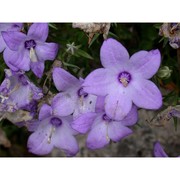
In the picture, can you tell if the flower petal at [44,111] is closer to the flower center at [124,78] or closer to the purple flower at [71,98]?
the purple flower at [71,98]

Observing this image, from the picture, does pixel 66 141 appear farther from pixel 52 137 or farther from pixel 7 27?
pixel 7 27

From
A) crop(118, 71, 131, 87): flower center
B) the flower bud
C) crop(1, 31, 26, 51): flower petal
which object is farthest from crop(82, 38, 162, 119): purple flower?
crop(1, 31, 26, 51): flower petal

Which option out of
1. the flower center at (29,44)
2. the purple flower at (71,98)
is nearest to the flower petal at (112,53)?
the purple flower at (71,98)

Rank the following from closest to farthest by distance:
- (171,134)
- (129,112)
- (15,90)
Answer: (129,112) < (15,90) < (171,134)

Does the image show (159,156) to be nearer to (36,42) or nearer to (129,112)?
(129,112)

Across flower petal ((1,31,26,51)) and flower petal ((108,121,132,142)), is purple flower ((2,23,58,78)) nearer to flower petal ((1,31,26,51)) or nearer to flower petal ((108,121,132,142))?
flower petal ((1,31,26,51))
